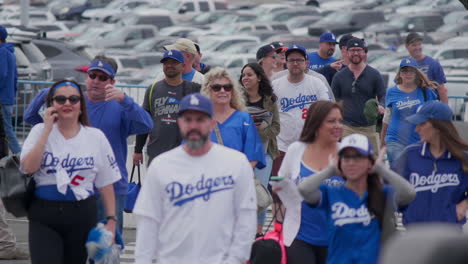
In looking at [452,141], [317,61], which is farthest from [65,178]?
[317,61]

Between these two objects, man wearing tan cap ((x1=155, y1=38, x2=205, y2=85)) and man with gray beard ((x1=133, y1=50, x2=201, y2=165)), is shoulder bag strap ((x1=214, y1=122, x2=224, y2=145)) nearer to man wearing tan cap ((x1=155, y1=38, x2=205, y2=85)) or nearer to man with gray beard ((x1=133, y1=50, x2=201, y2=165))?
man with gray beard ((x1=133, y1=50, x2=201, y2=165))

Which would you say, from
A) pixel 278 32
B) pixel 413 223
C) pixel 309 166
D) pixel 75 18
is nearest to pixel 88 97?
pixel 309 166

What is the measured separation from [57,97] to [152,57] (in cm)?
3240

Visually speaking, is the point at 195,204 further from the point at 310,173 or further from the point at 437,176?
the point at 437,176

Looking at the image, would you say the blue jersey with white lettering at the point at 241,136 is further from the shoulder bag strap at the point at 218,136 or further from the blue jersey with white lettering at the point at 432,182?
the blue jersey with white lettering at the point at 432,182

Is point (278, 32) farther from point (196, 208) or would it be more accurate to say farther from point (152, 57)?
point (196, 208)

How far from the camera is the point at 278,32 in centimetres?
5053

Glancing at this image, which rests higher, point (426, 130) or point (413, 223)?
point (426, 130)

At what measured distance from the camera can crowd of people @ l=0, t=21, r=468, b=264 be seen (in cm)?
607

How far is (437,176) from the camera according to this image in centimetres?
741

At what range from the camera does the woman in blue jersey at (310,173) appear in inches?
283

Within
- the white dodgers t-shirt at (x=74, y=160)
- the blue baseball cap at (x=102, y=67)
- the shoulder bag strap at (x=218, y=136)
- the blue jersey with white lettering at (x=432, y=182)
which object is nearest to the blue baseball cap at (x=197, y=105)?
the white dodgers t-shirt at (x=74, y=160)

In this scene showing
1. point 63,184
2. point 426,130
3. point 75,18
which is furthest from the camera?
point 75,18

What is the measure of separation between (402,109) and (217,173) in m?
5.65
